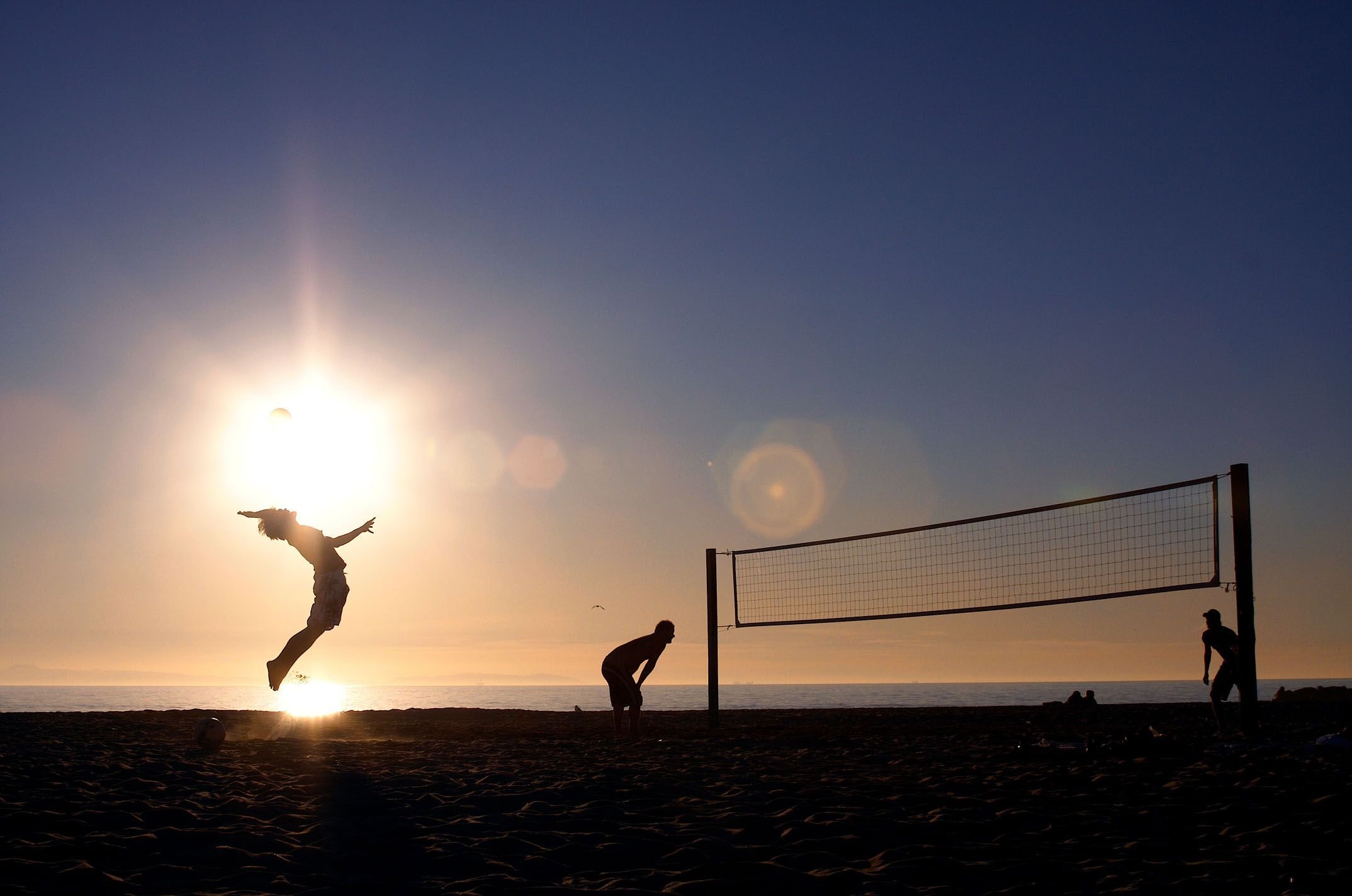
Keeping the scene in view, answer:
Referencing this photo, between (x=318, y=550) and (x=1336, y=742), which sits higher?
(x=318, y=550)

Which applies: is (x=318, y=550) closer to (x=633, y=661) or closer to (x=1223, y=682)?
(x=633, y=661)

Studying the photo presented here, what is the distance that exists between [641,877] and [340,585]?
5.56 metres

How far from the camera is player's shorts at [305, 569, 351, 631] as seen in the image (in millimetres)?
8266

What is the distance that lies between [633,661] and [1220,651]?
5.32m

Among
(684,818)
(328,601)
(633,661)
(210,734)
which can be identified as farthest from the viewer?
(633,661)

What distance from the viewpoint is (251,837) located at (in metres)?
4.27

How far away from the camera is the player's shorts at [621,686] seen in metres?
9.32

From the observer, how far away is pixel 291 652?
26.4 ft

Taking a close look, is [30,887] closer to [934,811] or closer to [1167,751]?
[934,811]

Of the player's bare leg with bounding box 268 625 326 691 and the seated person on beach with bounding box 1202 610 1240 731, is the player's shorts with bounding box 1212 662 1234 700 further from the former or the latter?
the player's bare leg with bounding box 268 625 326 691

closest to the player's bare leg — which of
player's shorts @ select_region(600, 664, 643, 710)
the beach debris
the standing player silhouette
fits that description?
the standing player silhouette

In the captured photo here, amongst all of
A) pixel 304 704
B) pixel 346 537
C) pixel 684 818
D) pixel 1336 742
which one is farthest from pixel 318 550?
pixel 304 704

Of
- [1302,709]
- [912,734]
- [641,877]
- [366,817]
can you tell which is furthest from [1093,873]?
[1302,709]

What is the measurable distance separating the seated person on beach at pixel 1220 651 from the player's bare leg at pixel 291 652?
25.2 feet
